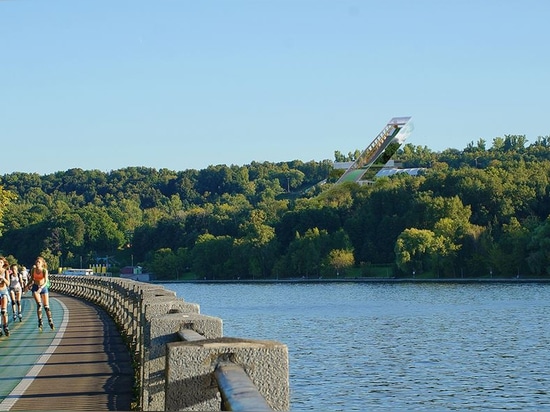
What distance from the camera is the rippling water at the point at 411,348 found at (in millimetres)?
32469

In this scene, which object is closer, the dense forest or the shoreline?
the shoreline

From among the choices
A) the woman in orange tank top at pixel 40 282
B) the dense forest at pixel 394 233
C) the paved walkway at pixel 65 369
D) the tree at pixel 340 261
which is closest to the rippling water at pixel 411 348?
the woman in orange tank top at pixel 40 282

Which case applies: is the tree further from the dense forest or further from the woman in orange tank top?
the woman in orange tank top

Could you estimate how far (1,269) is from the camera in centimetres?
2473

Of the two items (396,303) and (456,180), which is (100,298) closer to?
(396,303)

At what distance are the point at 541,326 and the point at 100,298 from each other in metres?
30.2

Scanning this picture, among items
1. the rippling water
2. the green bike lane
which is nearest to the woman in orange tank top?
the green bike lane

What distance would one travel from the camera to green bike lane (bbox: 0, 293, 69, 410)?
14.3 meters

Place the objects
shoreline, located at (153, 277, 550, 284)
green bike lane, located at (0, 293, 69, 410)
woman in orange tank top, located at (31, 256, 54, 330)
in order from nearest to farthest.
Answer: green bike lane, located at (0, 293, 69, 410), woman in orange tank top, located at (31, 256, 54, 330), shoreline, located at (153, 277, 550, 284)

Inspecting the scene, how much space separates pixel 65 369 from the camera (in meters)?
16.6

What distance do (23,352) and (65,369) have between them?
3.42m

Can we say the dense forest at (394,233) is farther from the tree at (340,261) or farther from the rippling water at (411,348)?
the rippling water at (411,348)

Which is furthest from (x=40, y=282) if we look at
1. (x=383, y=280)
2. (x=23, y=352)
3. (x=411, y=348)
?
(x=383, y=280)

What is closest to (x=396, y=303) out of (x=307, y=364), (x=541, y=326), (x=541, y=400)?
(x=541, y=326)
